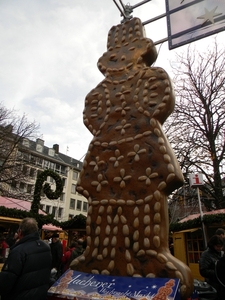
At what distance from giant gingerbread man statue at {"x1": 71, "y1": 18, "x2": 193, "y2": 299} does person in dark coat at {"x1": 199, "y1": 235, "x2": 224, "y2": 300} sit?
1521 mm

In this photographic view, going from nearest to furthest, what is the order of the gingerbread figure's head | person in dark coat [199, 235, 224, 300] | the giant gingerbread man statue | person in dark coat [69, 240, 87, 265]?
1. the giant gingerbread man statue
2. the gingerbread figure's head
3. person in dark coat [199, 235, 224, 300]
4. person in dark coat [69, 240, 87, 265]

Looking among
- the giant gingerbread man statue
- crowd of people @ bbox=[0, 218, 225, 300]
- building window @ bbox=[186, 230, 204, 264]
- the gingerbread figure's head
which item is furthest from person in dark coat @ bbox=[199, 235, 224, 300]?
building window @ bbox=[186, 230, 204, 264]

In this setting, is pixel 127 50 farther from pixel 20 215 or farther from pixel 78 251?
pixel 20 215

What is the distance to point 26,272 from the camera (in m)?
2.05

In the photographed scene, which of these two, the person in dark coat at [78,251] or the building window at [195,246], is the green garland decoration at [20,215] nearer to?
the person in dark coat at [78,251]

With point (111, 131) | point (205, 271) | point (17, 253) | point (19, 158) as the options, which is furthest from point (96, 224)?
point (19, 158)

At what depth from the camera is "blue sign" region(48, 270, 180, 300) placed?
1664mm

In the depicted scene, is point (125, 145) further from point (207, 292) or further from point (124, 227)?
point (207, 292)

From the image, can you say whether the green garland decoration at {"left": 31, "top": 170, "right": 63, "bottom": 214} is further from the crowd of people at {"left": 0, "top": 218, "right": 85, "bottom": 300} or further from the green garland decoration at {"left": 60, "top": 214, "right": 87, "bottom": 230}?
the crowd of people at {"left": 0, "top": 218, "right": 85, "bottom": 300}

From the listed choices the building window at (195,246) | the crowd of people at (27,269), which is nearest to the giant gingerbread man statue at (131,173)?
the crowd of people at (27,269)

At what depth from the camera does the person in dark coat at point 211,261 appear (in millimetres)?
3162

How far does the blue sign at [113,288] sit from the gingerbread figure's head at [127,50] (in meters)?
2.12

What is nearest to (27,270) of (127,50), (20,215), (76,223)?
(127,50)

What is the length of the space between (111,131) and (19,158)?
15.0 meters
